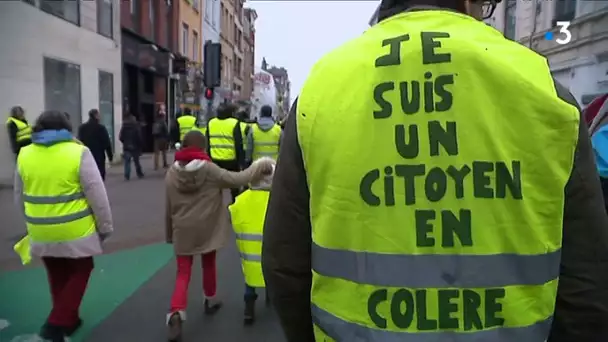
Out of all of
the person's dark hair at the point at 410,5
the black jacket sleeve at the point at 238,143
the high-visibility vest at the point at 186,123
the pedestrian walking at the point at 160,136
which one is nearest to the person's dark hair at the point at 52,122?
the pedestrian walking at the point at 160,136

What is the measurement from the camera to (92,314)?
4.92m

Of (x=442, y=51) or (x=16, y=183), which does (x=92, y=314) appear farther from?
(x=442, y=51)

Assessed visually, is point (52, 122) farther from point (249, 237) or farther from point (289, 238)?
point (289, 238)

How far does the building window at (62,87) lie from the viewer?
327 centimetres

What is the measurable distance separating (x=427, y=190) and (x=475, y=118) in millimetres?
198

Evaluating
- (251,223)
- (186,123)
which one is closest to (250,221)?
(251,223)

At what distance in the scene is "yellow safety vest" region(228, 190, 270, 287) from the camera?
4.57m

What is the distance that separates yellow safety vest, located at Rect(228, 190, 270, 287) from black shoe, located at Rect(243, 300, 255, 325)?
1.18ft

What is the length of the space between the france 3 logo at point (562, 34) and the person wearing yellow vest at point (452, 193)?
5.89 ft

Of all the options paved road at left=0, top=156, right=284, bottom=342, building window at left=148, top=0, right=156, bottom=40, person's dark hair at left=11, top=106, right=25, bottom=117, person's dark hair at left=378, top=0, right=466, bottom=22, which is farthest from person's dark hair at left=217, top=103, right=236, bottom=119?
person's dark hair at left=378, top=0, right=466, bottom=22

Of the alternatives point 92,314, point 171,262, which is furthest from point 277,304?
point 171,262

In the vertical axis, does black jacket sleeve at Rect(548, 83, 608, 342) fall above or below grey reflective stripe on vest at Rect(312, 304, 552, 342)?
above

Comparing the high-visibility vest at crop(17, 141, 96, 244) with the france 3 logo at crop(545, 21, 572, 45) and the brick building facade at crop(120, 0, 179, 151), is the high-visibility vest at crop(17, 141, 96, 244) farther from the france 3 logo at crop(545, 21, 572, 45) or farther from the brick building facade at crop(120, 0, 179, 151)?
the france 3 logo at crop(545, 21, 572, 45)

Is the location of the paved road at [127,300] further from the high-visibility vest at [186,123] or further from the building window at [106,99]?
the high-visibility vest at [186,123]
